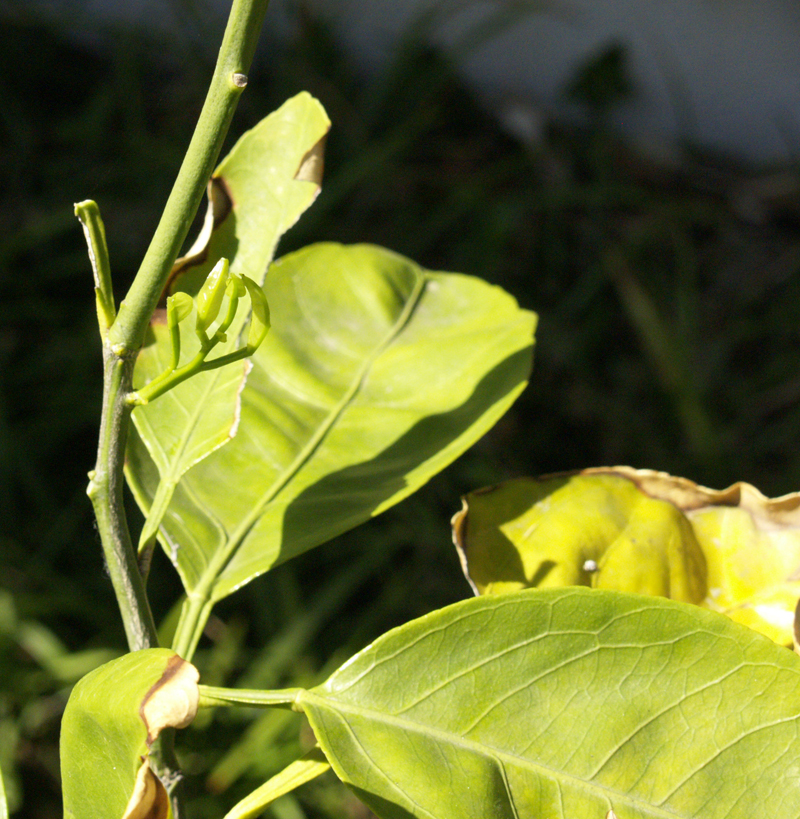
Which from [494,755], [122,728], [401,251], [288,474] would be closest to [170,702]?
[122,728]

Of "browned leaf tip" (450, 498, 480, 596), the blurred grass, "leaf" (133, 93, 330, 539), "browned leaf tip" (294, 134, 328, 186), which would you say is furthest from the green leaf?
the blurred grass

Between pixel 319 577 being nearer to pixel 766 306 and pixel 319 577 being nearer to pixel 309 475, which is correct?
pixel 309 475

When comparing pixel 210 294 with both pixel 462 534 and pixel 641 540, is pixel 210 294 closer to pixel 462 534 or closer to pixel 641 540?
pixel 462 534

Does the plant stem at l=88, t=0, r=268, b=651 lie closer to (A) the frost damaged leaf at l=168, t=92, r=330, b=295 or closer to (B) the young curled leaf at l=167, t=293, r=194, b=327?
(B) the young curled leaf at l=167, t=293, r=194, b=327

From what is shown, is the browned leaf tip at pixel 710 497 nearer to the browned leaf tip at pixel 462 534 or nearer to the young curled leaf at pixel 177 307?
the browned leaf tip at pixel 462 534

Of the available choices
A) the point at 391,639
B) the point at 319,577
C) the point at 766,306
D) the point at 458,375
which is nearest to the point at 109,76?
the point at 319,577

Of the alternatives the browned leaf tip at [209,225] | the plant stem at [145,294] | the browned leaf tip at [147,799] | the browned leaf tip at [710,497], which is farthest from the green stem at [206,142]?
the browned leaf tip at [710,497]
